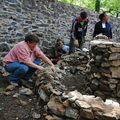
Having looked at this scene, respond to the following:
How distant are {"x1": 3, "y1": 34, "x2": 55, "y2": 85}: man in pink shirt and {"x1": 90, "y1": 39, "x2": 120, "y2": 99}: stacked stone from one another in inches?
40.1

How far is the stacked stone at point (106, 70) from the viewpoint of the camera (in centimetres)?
665

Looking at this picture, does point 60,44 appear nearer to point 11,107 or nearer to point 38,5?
point 38,5

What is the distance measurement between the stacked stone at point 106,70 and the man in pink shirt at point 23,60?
1019mm

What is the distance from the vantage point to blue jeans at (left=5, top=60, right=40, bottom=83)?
6676 millimetres

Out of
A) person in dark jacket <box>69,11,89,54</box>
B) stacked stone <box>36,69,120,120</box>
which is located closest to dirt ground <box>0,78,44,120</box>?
stacked stone <box>36,69,120,120</box>

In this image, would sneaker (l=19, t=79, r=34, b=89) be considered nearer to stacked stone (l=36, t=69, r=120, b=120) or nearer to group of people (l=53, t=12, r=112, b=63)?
stacked stone (l=36, t=69, r=120, b=120)

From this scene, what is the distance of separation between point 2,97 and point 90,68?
7.30 feet

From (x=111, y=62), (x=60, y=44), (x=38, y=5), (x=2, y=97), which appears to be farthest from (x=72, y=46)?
(x=2, y=97)

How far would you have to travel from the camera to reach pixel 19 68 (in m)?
6.66

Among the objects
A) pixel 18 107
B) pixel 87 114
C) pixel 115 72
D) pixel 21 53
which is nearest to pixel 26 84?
pixel 21 53

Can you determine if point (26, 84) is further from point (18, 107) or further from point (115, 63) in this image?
point (115, 63)

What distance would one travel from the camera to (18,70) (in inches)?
264

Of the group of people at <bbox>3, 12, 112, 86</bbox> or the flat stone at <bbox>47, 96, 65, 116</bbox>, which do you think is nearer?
the flat stone at <bbox>47, 96, 65, 116</bbox>

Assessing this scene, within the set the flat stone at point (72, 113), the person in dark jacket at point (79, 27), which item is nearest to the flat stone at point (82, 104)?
the flat stone at point (72, 113)
